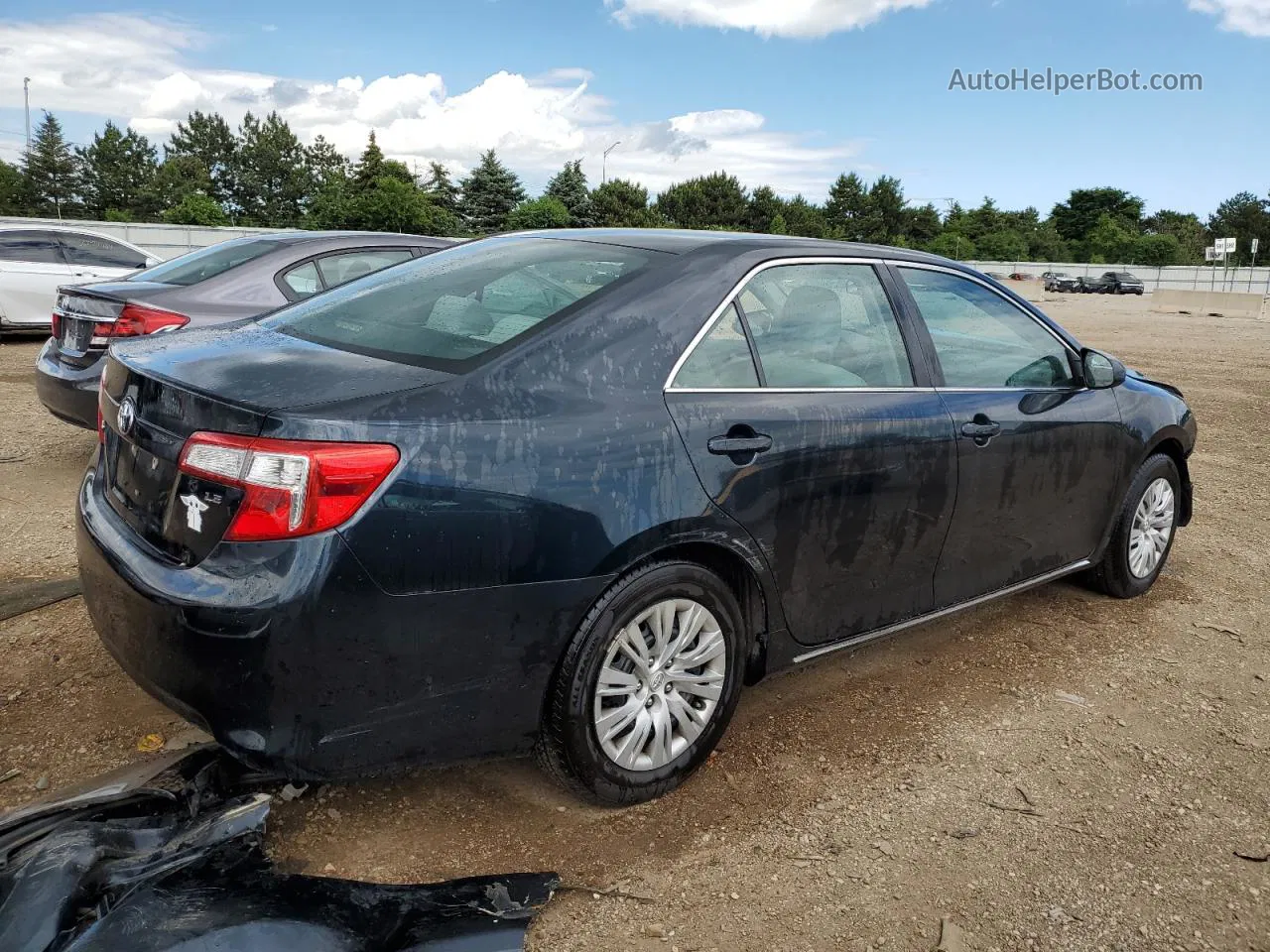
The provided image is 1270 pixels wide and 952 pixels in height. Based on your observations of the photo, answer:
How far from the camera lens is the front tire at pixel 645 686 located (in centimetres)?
272

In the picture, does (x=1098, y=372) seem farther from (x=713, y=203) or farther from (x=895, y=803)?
(x=713, y=203)

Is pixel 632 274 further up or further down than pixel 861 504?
further up

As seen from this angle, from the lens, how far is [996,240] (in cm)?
8488

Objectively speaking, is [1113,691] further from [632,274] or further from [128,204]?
[128,204]

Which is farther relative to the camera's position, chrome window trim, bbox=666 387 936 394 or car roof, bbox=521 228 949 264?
car roof, bbox=521 228 949 264

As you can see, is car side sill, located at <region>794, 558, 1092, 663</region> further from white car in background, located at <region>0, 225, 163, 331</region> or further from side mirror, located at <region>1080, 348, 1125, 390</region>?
white car in background, located at <region>0, 225, 163, 331</region>

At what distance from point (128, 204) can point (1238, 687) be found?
91.5 metres

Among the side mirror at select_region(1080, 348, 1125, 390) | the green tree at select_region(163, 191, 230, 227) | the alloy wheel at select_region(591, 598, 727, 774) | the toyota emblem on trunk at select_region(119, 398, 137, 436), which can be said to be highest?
the green tree at select_region(163, 191, 230, 227)

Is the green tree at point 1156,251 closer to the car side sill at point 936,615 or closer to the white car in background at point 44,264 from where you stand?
the white car in background at point 44,264

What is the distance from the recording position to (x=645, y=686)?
2.89m

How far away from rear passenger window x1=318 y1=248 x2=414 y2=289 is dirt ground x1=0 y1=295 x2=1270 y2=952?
2621mm

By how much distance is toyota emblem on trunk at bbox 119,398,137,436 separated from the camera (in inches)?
106

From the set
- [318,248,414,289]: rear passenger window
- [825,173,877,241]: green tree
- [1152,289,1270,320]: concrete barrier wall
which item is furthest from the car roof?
[825,173,877,241]: green tree

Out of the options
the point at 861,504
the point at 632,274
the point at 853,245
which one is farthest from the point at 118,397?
the point at 853,245
